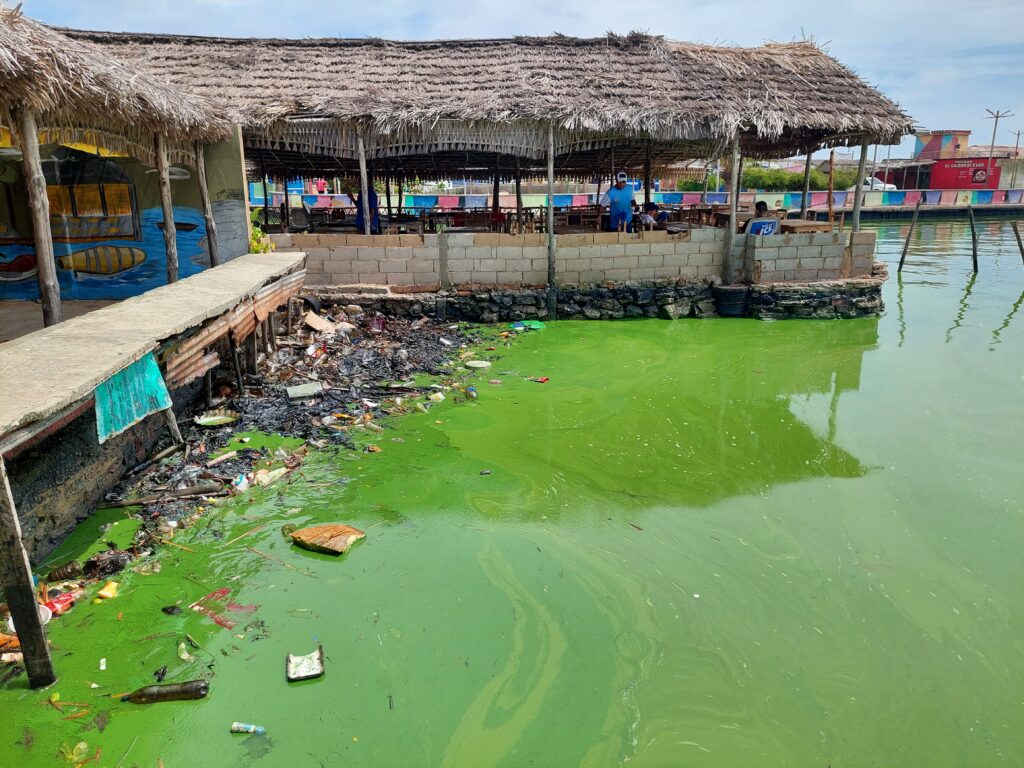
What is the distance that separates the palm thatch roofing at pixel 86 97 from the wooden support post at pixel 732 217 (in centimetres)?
771

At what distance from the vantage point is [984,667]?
346cm

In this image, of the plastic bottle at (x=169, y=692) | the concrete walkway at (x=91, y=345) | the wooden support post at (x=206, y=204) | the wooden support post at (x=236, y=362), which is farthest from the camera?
the wooden support post at (x=206, y=204)

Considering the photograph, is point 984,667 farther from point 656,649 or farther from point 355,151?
point 355,151

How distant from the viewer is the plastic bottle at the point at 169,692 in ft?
10.3

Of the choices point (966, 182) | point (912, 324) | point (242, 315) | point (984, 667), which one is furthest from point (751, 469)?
point (966, 182)

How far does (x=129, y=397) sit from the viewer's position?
4301 millimetres

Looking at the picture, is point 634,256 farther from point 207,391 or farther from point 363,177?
point 207,391

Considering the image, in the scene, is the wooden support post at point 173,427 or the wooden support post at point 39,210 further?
the wooden support post at point 173,427

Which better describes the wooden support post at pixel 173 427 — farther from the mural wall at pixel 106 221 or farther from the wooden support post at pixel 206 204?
the mural wall at pixel 106 221

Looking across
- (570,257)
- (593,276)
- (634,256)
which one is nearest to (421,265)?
(570,257)

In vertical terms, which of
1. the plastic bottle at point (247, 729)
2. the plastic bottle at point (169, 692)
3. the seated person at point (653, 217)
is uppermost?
the seated person at point (653, 217)

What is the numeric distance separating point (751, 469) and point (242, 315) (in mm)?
4863

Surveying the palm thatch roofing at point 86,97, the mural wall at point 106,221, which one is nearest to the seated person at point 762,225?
the mural wall at point 106,221

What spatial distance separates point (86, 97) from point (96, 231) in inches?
149
